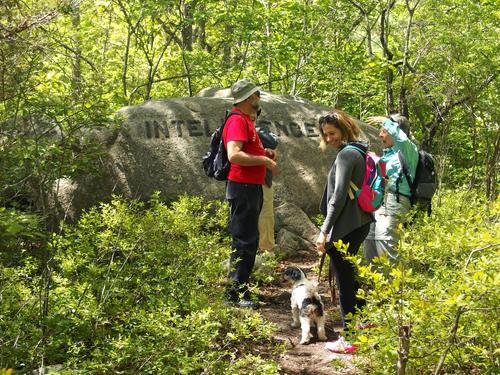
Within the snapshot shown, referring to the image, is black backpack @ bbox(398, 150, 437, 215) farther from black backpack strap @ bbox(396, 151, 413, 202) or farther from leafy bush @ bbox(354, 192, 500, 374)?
leafy bush @ bbox(354, 192, 500, 374)

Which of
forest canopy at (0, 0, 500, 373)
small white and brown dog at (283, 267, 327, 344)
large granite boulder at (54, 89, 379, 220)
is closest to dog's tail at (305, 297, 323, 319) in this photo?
small white and brown dog at (283, 267, 327, 344)

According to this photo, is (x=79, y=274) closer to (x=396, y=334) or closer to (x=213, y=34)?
(x=396, y=334)

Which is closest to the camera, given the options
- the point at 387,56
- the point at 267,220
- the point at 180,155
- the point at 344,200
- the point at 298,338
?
the point at 344,200

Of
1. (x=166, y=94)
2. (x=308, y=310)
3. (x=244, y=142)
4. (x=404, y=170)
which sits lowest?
(x=308, y=310)

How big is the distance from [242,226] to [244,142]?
0.77m

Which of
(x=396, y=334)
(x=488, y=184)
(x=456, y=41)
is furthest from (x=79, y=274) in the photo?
(x=488, y=184)

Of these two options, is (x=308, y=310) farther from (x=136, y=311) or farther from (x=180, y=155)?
(x=180, y=155)

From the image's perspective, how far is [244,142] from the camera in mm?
5090

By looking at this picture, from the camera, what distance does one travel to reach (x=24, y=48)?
4.16m

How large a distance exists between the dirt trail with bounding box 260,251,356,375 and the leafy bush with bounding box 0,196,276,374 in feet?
1.19

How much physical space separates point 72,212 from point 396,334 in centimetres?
584

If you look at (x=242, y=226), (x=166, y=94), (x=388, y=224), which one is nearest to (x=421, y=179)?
(x=388, y=224)

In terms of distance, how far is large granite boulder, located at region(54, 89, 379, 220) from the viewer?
8.30 m

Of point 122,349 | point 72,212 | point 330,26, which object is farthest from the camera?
point 330,26
